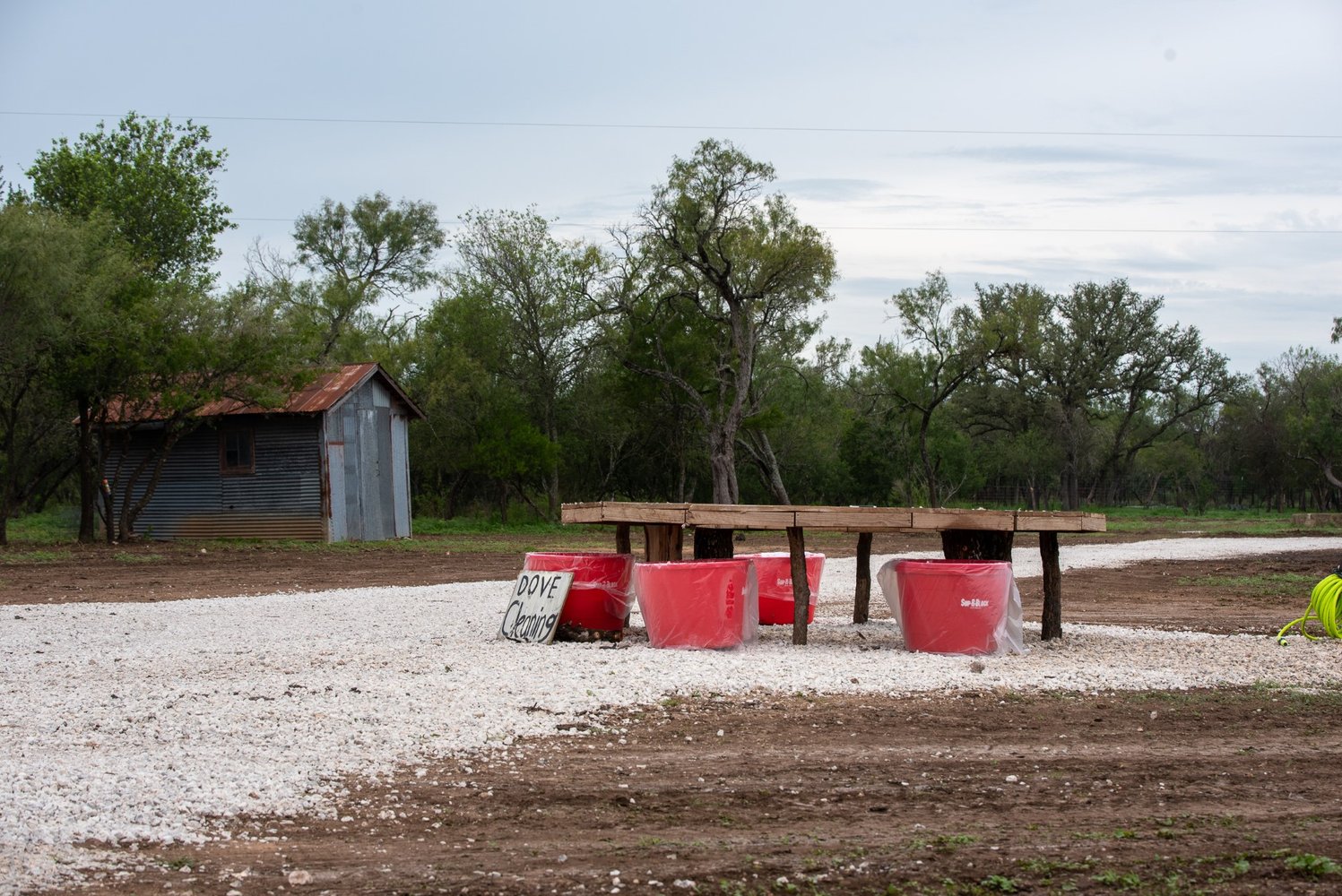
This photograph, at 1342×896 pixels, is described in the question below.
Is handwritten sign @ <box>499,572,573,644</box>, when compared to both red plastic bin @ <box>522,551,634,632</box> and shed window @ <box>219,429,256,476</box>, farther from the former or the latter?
shed window @ <box>219,429,256,476</box>

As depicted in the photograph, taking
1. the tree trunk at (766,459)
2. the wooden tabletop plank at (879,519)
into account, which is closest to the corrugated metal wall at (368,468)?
the tree trunk at (766,459)

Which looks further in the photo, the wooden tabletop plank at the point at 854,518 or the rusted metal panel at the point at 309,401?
the rusted metal panel at the point at 309,401

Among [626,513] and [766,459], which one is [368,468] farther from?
[626,513]

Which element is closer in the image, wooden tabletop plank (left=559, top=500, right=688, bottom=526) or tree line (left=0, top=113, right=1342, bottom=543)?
wooden tabletop plank (left=559, top=500, right=688, bottom=526)

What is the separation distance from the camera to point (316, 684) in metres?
8.20

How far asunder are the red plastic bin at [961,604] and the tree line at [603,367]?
63.7ft

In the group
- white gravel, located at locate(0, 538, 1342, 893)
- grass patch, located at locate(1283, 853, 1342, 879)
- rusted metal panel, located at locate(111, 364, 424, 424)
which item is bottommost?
grass patch, located at locate(1283, 853, 1342, 879)

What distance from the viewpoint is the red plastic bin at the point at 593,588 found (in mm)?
10727

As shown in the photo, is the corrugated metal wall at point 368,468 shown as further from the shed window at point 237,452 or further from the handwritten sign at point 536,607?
the handwritten sign at point 536,607

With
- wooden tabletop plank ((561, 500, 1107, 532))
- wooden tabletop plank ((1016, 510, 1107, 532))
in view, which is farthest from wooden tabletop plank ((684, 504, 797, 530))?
wooden tabletop plank ((1016, 510, 1107, 532))

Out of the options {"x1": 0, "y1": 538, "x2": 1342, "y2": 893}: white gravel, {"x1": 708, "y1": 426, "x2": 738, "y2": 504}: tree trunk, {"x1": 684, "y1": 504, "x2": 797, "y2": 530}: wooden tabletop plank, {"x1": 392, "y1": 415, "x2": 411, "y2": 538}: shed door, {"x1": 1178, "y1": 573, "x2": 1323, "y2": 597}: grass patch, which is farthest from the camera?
{"x1": 708, "y1": 426, "x2": 738, "y2": 504}: tree trunk

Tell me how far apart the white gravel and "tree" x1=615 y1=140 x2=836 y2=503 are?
27.8 metres

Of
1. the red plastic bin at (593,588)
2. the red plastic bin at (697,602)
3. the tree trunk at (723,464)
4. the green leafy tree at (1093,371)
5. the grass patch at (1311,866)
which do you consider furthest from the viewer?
the green leafy tree at (1093,371)

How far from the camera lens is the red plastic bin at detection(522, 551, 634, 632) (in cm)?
1073
